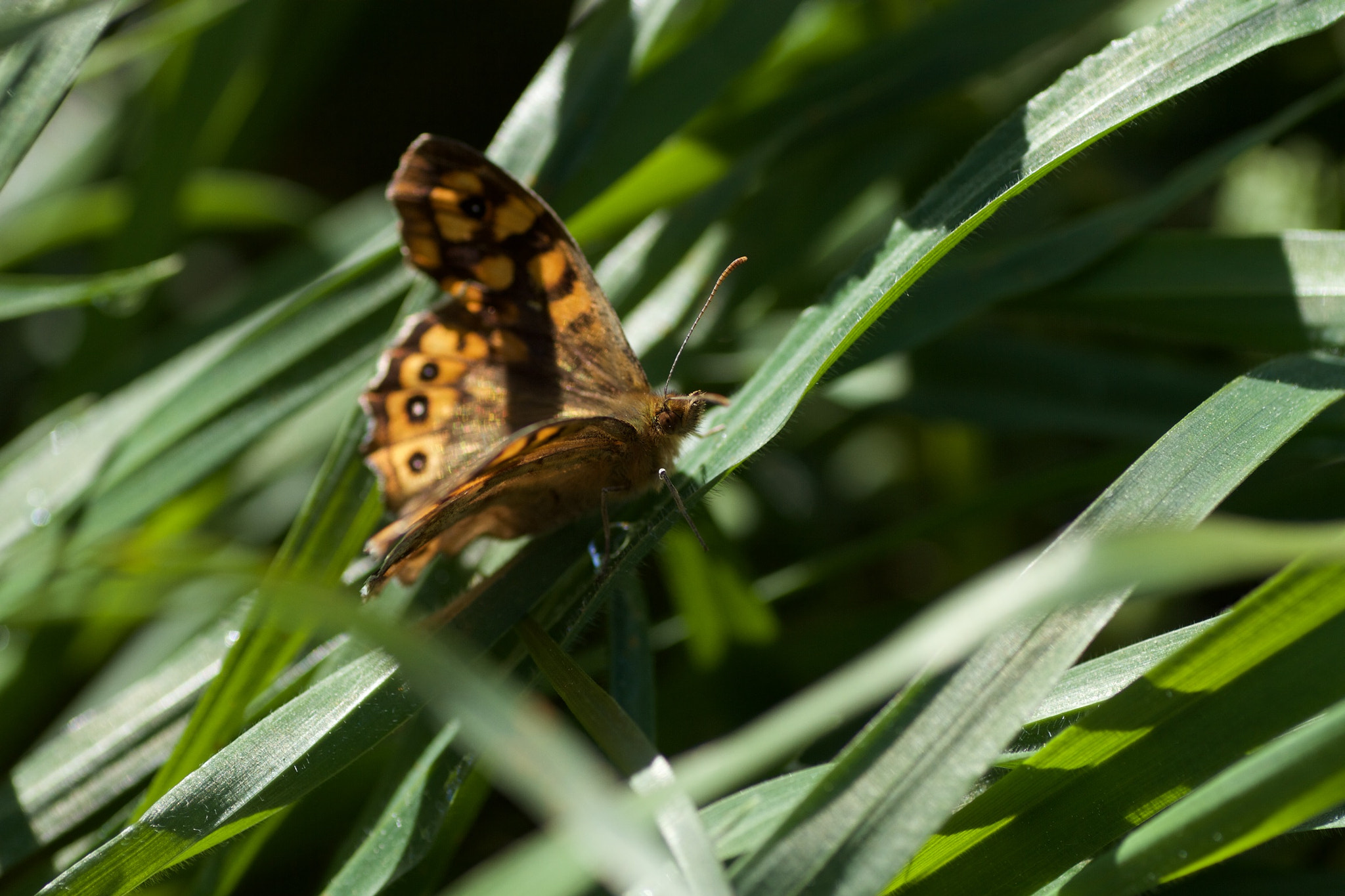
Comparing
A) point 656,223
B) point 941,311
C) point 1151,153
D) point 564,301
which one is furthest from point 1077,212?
point 564,301

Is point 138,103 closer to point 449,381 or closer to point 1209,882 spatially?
point 449,381

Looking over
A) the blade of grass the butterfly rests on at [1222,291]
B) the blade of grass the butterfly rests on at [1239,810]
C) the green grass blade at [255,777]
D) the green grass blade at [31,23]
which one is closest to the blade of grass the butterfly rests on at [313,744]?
the green grass blade at [255,777]

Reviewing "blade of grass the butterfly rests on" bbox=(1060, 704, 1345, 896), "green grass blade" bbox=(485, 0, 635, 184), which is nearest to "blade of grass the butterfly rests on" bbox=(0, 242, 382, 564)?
"green grass blade" bbox=(485, 0, 635, 184)

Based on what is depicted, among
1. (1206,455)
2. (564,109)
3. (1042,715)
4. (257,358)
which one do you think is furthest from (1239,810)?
(257,358)

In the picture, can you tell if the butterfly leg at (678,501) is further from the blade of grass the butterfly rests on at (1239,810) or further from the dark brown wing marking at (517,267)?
the blade of grass the butterfly rests on at (1239,810)

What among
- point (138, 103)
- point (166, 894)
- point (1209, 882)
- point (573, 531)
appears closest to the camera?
point (1209, 882)

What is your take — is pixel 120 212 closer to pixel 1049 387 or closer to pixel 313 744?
pixel 313 744
